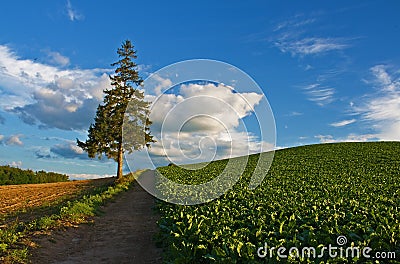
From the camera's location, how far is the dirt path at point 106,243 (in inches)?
401

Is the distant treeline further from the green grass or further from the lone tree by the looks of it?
the green grass

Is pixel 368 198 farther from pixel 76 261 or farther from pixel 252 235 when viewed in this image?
pixel 76 261

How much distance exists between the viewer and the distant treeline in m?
50.7

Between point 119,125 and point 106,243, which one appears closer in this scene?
point 106,243

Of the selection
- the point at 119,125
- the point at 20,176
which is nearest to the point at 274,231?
the point at 119,125

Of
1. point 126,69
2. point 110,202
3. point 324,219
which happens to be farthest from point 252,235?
point 126,69
